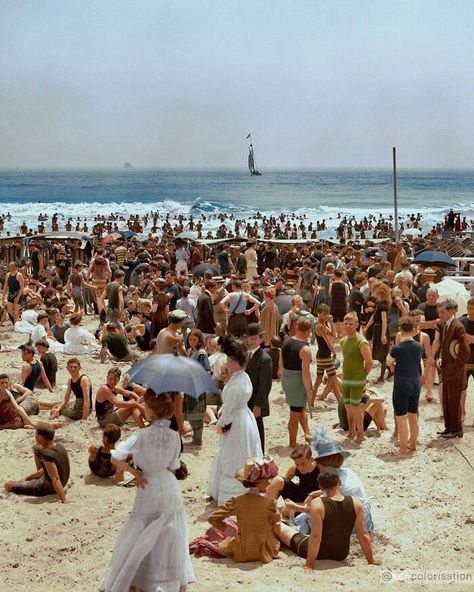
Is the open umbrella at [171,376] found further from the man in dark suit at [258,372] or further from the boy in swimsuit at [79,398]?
the boy in swimsuit at [79,398]

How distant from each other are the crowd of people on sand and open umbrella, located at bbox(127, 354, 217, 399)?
371 mm

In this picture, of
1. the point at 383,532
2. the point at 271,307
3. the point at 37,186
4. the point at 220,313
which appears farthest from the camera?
the point at 37,186

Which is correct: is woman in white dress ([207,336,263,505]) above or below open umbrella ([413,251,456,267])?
below

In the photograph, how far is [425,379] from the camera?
10305mm

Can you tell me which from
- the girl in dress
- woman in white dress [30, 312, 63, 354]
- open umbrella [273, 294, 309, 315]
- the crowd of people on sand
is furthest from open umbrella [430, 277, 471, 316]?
woman in white dress [30, 312, 63, 354]

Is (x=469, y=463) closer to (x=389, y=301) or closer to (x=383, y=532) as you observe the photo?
(x=383, y=532)

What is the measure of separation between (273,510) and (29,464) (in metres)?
3.27

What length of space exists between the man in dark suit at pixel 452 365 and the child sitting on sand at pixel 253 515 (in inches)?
124

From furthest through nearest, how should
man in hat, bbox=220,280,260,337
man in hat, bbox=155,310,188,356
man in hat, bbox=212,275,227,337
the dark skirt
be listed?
man in hat, bbox=212,275,227,337 → man in hat, bbox=220,280,260,337 → the dark skirt → man in hat, bbox=155,310,188,356

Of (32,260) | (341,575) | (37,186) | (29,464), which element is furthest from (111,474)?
(37,186)

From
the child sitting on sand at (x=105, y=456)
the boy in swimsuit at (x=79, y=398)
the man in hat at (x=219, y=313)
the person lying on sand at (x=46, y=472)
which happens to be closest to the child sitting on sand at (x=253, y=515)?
the person lying on sand at (x=46, y=472)

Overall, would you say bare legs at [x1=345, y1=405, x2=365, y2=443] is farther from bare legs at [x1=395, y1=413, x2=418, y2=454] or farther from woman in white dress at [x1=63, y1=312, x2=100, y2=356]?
woman in white dress at [x1=63, y1=312, x2=100, y2=356]

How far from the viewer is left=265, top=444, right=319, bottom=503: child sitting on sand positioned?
6496 millimetres

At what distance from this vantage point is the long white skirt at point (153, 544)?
4.96 meters
